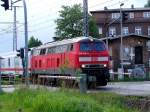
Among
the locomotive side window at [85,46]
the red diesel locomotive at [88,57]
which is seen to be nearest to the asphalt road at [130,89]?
the red diesel locomotive at [88,57]

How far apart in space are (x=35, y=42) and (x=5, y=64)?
5216cm

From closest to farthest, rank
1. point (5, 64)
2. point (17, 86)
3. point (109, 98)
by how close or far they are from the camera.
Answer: point (109, 98) → point (17, 86) → point (5, 64)

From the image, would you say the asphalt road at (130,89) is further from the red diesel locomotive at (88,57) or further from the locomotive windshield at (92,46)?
the locomotive windshield at (92,46)

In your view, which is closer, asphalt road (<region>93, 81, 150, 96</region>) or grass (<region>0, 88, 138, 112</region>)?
grass (<region>0, 88, 138, 112</region>)

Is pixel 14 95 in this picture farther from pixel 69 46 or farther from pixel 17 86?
pixel 69 46

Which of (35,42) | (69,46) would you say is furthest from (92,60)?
(35,42)

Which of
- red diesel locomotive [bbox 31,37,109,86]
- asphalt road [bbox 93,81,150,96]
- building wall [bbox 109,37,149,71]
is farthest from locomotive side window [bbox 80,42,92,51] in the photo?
building wall [bbox 109,37,149,71]

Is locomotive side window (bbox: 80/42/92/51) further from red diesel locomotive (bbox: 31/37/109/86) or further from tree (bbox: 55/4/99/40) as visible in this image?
tree (bbox: 55/4/99/40)

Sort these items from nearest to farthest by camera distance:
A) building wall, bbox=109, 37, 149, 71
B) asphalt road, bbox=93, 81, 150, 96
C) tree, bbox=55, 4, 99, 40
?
asphalt road, bbox=93, 81, 150, 96, building wall, bbox=109, 37, 149, 71, tree, bbox=55, 4, 99, 40

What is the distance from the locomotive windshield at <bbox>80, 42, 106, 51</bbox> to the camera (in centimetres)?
3218

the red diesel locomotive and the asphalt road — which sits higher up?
the red diesel locomotive

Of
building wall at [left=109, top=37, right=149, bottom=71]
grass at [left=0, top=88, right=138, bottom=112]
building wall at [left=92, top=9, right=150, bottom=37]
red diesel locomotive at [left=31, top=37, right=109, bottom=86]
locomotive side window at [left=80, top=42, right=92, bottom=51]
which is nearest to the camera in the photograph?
grass at [left=0, top=88, right=138, bottom=112]

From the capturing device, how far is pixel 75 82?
63.1 feet

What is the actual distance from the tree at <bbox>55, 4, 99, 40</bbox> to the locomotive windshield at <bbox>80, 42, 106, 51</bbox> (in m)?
56.6
